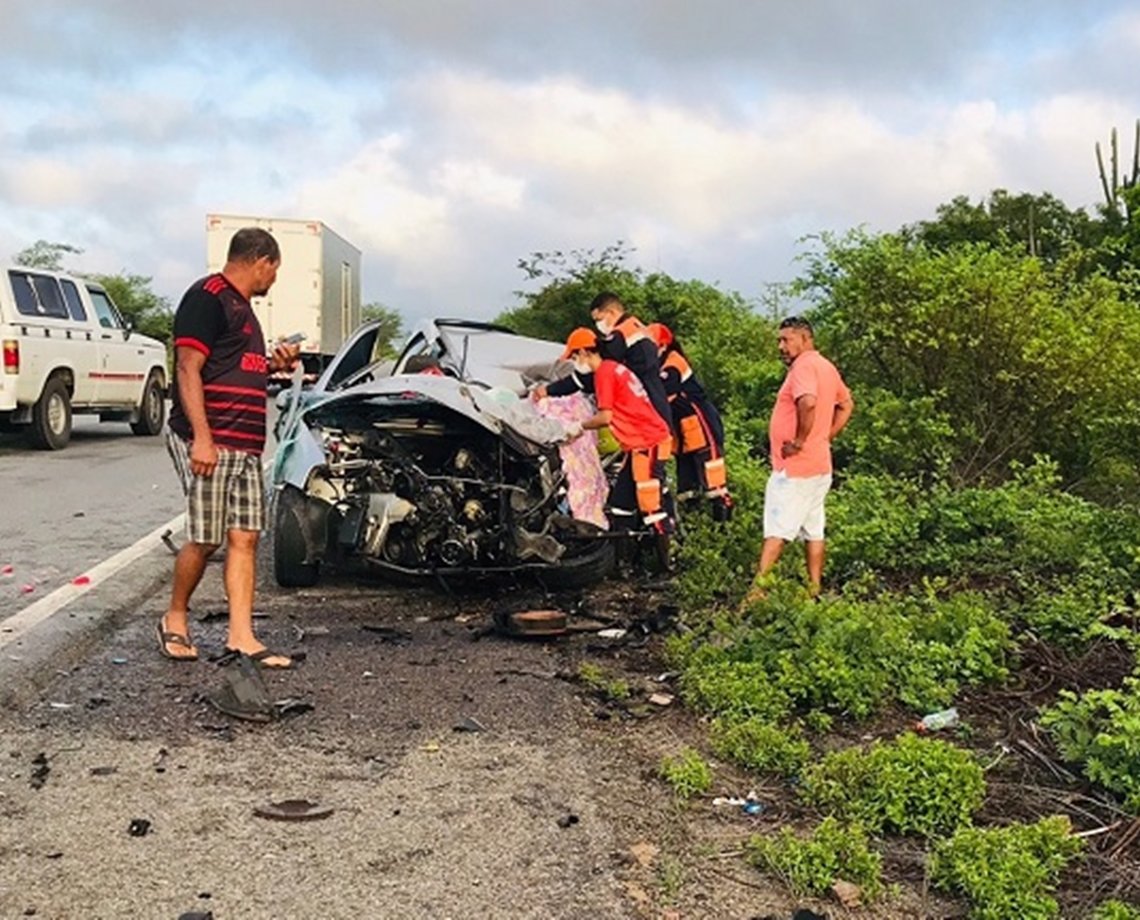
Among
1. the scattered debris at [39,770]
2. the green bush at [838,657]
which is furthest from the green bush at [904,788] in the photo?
the scattered debris at [39,770]

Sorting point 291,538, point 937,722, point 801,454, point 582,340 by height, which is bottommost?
point 937,722

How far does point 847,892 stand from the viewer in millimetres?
3361

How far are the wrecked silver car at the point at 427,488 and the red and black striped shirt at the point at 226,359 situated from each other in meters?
1.08

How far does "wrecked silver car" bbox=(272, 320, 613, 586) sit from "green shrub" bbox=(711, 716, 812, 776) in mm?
2482

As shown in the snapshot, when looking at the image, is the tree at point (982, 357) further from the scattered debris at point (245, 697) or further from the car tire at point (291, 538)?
the scattered debris at point (245, 697)

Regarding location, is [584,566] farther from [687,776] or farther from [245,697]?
[687,776]

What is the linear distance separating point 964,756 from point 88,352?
1427cm

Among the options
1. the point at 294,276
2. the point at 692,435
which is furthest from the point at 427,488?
the point at 294,276

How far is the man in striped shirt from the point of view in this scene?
5566mm

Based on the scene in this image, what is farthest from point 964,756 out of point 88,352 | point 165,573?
point 88,352

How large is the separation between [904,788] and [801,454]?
3349 millimetres

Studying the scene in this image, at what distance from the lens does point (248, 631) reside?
5.75 m

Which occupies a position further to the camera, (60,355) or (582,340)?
(60,355)

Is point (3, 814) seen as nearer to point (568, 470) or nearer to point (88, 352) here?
point (568, 470)
